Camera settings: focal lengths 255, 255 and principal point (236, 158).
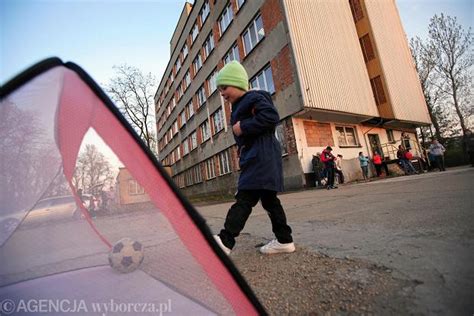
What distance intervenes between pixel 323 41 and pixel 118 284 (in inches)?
502

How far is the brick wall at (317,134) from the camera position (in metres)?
10.8

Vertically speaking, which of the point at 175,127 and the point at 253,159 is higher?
the point at 175,127

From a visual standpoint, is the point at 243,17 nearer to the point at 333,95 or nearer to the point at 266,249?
the point at 333,95

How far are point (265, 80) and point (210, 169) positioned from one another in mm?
9167

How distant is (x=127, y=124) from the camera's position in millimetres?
785

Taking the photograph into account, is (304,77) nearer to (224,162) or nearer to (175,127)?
(224,162)

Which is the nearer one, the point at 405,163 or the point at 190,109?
the point at 405,163

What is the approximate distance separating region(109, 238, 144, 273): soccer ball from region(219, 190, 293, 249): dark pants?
841 mm

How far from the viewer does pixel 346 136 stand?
1281 centimetres

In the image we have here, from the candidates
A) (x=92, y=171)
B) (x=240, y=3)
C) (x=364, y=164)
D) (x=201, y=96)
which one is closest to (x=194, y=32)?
(x=201, y=96)

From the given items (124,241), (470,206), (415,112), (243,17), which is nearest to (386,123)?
(415,112)

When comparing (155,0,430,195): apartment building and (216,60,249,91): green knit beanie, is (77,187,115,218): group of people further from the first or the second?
(155,0,430,195): apartment building

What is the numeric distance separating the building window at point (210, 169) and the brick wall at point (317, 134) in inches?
349

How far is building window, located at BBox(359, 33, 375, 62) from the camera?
49.0 feet
